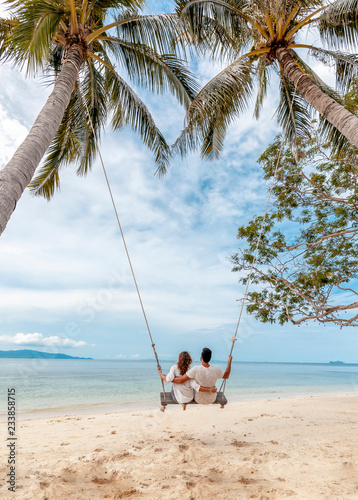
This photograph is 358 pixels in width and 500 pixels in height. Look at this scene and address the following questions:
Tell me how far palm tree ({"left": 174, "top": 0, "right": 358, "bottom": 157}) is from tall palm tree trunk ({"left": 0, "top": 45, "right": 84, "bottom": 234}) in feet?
5.94

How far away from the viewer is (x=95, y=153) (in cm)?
657

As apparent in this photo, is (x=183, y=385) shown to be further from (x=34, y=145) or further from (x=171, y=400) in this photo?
(x=34, y=145)

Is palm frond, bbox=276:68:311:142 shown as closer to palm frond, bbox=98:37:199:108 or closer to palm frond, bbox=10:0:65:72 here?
palm frond, bbox=98:37:199:108

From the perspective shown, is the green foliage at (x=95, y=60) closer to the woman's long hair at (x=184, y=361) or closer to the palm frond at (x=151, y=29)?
the palm frond at (x=151, y=29)

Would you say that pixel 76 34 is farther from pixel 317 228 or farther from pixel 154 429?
pixel 154 429

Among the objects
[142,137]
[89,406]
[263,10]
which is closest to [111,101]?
[142,137]

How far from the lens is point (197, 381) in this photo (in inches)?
150

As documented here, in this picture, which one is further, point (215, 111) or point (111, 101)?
point (111, 101)

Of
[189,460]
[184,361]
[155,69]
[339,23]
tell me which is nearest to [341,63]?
[339,23]

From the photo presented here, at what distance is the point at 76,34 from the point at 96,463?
215 inches

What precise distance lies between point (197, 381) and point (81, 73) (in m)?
5.29

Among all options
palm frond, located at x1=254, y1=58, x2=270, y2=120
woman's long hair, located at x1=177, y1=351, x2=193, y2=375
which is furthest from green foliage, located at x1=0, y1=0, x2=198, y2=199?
woman's long hair, located at x1=177, y1=351, x2=193, y2=375

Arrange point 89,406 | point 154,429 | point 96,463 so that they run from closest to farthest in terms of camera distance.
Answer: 1. point 96,463
2. point 154,429
3. point 89,406

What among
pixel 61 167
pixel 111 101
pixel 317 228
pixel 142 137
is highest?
pixel 111 101
